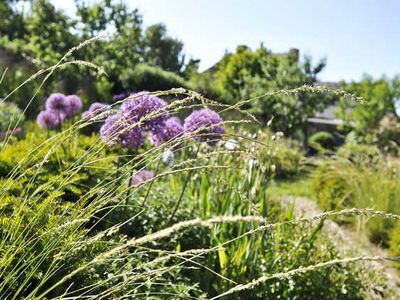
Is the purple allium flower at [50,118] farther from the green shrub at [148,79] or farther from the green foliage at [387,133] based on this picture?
the green shrub at [148,79]

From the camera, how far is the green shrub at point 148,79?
1959 cm

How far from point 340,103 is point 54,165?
23036 mm

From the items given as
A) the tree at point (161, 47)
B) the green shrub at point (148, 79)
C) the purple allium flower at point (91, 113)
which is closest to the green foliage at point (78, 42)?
the green shrub at point (148, 79)

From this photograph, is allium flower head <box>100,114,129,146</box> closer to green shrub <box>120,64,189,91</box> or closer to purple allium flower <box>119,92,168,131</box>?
purple allium flower <box>119,92,168,131</box>

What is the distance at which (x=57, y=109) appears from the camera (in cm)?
449

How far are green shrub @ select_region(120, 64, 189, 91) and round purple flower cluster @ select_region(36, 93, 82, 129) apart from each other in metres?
14.4

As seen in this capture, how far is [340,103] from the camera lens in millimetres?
23906

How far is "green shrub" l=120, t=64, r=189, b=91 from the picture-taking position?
19.6 m

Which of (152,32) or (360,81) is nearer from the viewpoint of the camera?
(360,81)

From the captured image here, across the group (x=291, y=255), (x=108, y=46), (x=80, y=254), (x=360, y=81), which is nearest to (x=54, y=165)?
(x=80, y=254)

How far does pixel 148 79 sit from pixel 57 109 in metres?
16.5

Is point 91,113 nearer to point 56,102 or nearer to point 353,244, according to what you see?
point 56,102

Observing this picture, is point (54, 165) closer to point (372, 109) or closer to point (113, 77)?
point (113, 77)

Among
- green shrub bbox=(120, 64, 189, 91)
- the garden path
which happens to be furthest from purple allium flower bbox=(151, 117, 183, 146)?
green shrub bbox=(120, 64, 189, 91)
